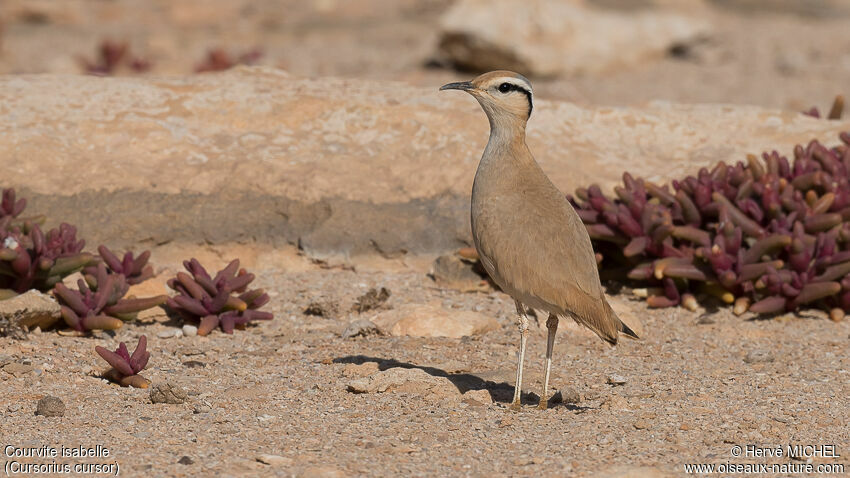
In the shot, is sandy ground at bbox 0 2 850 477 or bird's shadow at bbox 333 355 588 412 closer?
sandy ground at bbox 0 2 850 477

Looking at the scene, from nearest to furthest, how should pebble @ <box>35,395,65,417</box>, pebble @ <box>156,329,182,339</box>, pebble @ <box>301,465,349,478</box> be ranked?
pebble @ <box>301,465,349,478</box>, pebble @ <box>35,395,65,417</box>, pebble @ <box>156,329,182,339</box>

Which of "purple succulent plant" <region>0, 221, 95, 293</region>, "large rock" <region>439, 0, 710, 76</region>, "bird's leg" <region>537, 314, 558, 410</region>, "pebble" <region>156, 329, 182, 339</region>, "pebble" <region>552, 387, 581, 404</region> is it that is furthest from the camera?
"large rock" <region>439, 0, 710, 76</region>

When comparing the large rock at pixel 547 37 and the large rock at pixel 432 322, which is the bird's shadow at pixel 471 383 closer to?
the large rock at pixel 432 322

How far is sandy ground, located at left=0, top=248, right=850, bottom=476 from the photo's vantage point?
4645 mm

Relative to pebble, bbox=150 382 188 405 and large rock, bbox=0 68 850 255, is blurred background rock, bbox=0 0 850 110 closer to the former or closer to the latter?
large rock, bbox=0 68 850 255

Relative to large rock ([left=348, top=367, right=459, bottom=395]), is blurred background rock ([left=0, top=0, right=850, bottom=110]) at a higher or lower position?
higher

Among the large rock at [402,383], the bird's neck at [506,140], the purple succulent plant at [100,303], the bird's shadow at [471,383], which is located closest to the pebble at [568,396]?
the bird's shadow at [471,383]

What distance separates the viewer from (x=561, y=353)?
6.57 m

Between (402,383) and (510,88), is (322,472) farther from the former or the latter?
(510,88)

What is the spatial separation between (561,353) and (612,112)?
307 cm

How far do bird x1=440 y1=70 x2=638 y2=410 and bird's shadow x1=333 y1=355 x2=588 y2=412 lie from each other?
0.19 meters

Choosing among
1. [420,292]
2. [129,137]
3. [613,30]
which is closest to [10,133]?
[129,137]

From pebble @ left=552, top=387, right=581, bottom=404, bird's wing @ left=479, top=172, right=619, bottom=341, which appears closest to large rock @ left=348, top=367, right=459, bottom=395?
pebble @ left=552, top=387, right=581, bottom=404

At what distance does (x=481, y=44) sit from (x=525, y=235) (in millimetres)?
9545
